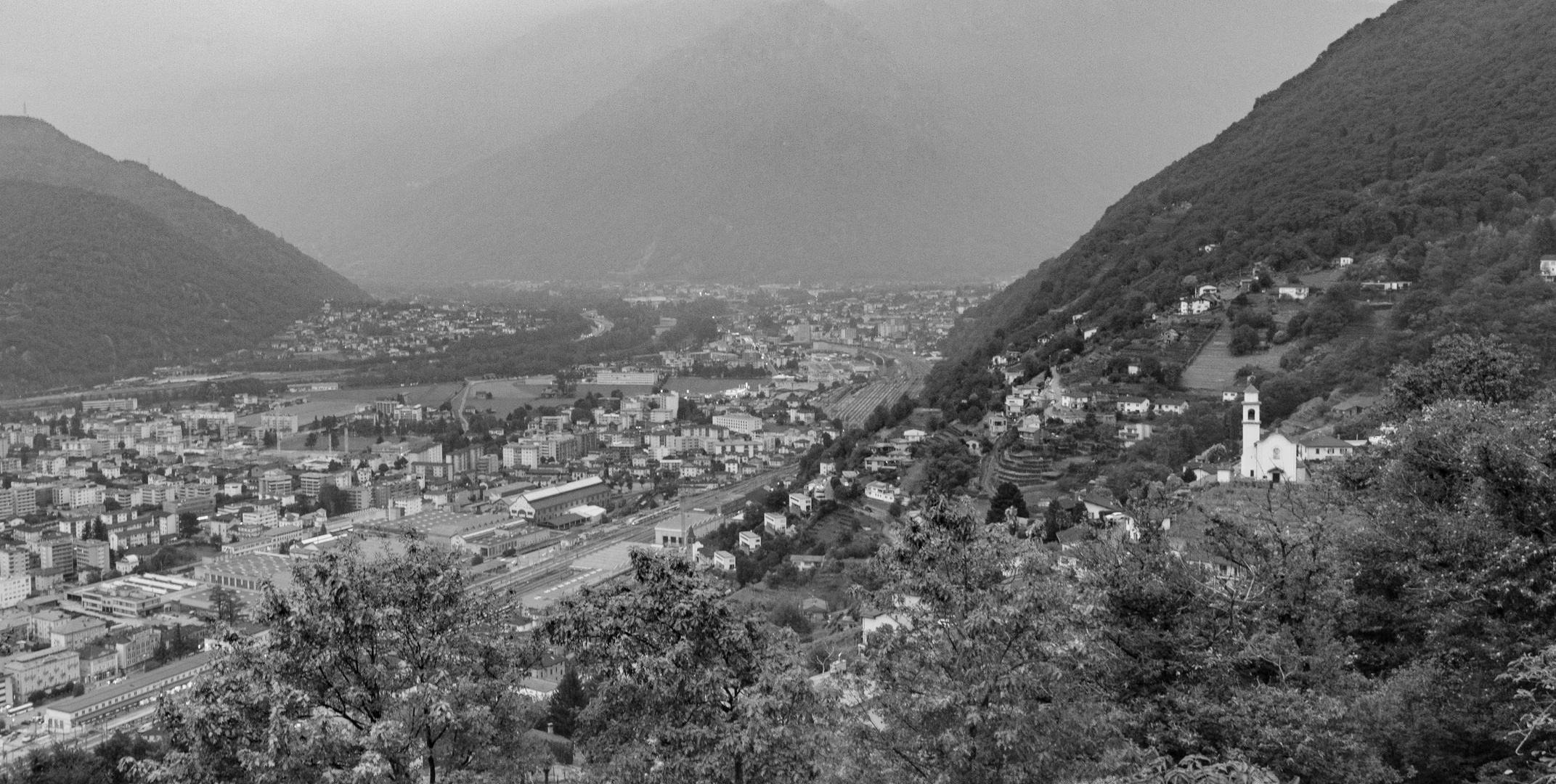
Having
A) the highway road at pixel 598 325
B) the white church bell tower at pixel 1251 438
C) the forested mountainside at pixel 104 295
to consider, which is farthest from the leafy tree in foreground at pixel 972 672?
the highway road at pixel 598 325

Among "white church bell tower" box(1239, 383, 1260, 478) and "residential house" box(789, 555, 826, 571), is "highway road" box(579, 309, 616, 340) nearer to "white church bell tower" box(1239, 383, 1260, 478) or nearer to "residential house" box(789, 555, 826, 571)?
"residential house" box(789, 555, 826, 571)

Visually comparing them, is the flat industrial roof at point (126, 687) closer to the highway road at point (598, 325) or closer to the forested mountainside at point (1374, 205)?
the forested mountainside at point (1374, 205)

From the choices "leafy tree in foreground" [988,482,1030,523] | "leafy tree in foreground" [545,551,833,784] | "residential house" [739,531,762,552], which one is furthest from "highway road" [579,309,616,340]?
"leafy tree in foreground" [545,551,833,784]

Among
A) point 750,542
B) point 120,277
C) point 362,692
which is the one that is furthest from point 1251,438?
point 120,277

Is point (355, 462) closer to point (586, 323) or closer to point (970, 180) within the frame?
point (586, 323)

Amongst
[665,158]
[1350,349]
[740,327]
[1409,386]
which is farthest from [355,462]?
[665,158]

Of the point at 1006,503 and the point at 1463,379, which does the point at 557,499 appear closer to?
the point at 1006,503

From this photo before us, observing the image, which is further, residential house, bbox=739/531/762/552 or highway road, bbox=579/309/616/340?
highway road, bbox=579/309/616/340
